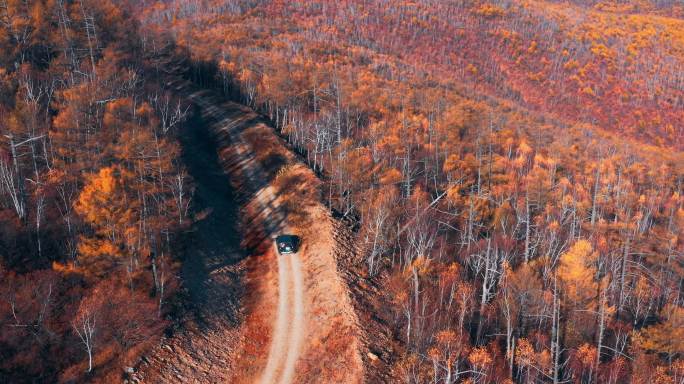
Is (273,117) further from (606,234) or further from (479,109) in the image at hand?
(606,234)

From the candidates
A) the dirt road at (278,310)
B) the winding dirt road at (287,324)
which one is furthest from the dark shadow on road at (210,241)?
the winding dirt road at (287,324)

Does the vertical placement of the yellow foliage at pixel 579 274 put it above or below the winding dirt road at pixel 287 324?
below

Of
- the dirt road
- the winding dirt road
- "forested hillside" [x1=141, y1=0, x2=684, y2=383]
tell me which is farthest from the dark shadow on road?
"forested hillside" [x1=141, y1=0, x2=684, y2=383]

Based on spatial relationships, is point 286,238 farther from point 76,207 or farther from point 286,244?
point 76,207

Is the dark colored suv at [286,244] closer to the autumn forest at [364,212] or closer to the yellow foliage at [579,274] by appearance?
the autumn forest at [364,212]

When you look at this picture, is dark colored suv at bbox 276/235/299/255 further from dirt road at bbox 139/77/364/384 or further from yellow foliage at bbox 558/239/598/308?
yellow foliage at bbox 558/239/598/308

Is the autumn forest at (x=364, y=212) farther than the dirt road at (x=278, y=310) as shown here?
Yes
